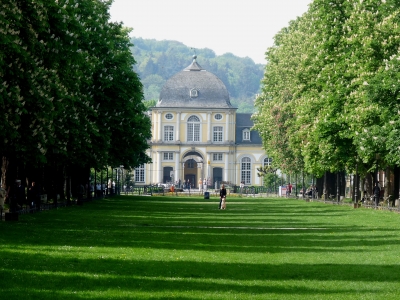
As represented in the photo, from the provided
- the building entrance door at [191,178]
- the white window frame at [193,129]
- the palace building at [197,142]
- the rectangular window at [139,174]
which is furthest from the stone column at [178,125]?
the rectangular window at [139,174]

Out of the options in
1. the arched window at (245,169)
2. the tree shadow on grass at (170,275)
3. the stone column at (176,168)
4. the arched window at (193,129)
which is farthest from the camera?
the arched window at (245,169)

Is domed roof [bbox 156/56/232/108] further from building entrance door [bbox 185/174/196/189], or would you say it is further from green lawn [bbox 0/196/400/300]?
green lawn [bbox 0/196/400/300]

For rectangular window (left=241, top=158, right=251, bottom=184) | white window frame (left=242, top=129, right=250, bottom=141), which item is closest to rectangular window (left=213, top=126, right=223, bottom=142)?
white window frame (left=242, top=129, right=250, bottom=141)

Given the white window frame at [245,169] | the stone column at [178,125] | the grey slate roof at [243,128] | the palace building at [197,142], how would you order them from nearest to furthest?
the palace building at [197,142], the stone column at [178,125], the white window frame at [245,169], the grey slate roof at [243,128]

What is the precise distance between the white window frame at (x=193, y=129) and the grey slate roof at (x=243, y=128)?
265 inches

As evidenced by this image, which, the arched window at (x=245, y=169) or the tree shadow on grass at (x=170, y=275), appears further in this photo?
the arched window at (x=245, y=169)

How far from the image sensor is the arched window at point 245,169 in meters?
159

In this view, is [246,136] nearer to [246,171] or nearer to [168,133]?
[246,171]

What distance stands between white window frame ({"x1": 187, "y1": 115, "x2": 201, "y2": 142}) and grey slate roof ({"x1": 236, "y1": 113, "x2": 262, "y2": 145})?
22.1ft

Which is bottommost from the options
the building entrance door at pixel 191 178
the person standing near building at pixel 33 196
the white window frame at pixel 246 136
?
the person standing near building at pixel 33 196

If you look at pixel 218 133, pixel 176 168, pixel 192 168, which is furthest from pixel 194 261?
pixel 218 133

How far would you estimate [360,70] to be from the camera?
5141 cm

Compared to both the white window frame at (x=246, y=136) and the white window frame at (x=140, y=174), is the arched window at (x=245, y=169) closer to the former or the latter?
the white window frame at (x=246, y=136)

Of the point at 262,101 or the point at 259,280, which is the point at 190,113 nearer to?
the point at 262,101
